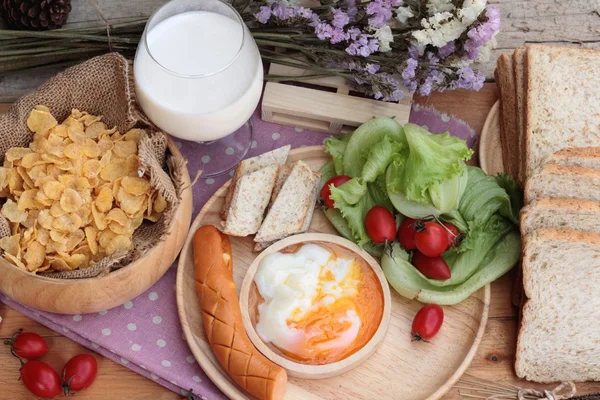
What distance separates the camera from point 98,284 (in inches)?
101

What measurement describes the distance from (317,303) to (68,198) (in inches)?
37.5

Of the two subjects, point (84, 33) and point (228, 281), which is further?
point (84, 33)

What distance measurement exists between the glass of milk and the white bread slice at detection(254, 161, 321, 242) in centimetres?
36

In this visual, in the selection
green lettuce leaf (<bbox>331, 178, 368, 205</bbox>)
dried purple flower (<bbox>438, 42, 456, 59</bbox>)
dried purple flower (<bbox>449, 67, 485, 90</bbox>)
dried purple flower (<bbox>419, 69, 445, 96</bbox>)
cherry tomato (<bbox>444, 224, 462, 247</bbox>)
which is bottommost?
cherry tomato (<bbox>444, 224, 462, 247</bbox>)

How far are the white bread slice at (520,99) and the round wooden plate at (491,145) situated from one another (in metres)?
0.09

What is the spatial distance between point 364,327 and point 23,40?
1.82 metres

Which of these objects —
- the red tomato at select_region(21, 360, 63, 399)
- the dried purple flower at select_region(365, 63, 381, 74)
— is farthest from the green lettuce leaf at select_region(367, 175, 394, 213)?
the red tomato at select_region(21, 360, 63, 399)

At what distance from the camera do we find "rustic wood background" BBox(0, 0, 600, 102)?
3.42 metres

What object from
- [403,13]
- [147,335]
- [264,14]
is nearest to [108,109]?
[264,14]

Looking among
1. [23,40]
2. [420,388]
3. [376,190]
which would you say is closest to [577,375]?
[420,388]

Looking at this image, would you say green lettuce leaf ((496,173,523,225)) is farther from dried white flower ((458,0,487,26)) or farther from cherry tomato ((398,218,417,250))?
dried white flower ((458,0,487,26))

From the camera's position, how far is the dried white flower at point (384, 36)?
2.90 m

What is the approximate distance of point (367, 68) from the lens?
2977mm

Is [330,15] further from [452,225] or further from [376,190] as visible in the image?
[452,225]
